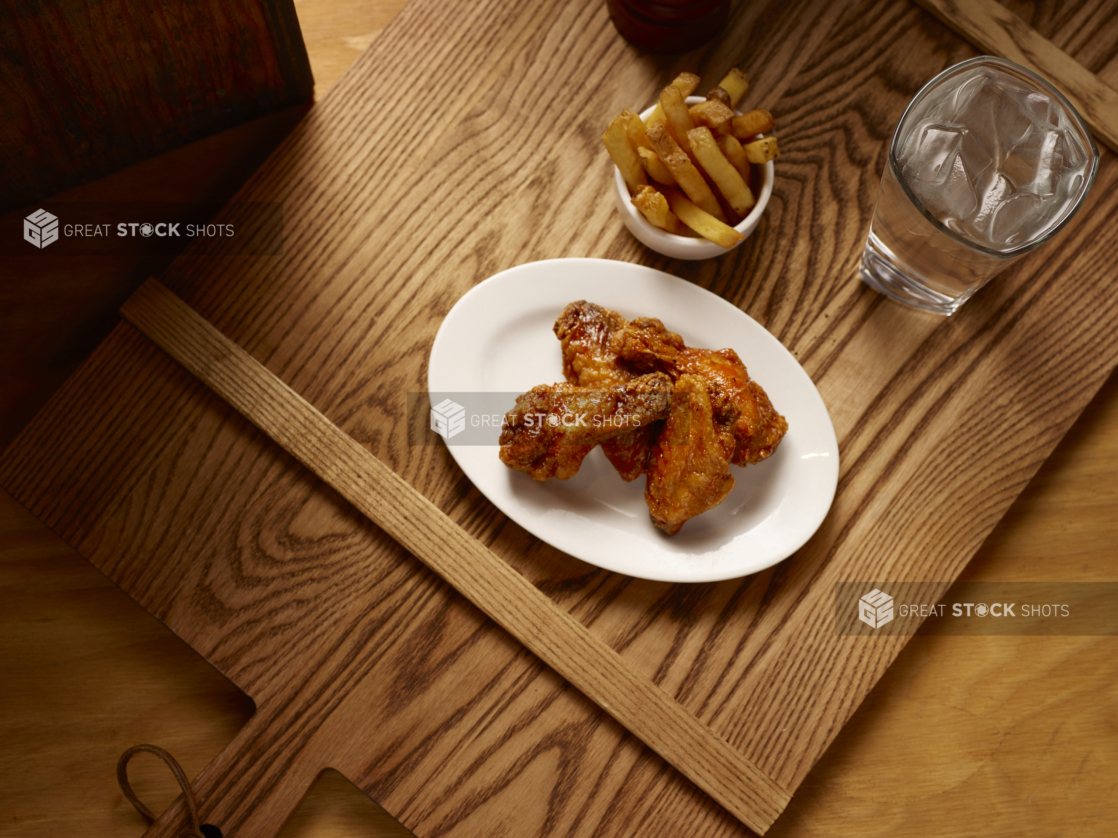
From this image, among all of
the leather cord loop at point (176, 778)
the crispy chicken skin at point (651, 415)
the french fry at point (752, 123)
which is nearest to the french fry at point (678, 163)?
the french fry at point (752, 123)

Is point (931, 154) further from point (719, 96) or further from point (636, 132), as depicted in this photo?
point (636, 132)

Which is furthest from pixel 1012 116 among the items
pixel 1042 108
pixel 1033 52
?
pixel 1033 52

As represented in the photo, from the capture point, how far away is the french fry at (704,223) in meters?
1.36

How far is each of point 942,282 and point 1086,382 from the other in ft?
1.26

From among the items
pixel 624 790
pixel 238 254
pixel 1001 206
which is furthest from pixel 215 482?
pixel 1001 206

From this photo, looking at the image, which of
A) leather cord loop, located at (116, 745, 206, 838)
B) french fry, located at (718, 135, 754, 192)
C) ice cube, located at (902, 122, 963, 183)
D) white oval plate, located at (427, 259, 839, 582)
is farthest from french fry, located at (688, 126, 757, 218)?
leather cord loop, located at (116, 745, 206, 838)

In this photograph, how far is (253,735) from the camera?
4.44 ft

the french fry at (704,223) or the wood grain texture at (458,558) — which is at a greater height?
the french fry at (704,223)

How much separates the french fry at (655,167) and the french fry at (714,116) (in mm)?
100

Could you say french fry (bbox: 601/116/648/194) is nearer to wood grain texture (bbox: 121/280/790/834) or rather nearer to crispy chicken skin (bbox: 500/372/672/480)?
crispy chicken skin (bbox: 500/372/672/480)

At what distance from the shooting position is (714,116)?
1.36 metres

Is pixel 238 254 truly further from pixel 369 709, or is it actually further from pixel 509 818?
pixel 509 818

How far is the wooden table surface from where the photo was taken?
60.3 inches

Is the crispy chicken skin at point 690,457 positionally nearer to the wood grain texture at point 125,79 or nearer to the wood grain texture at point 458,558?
the wood grain texture at point 458,558
